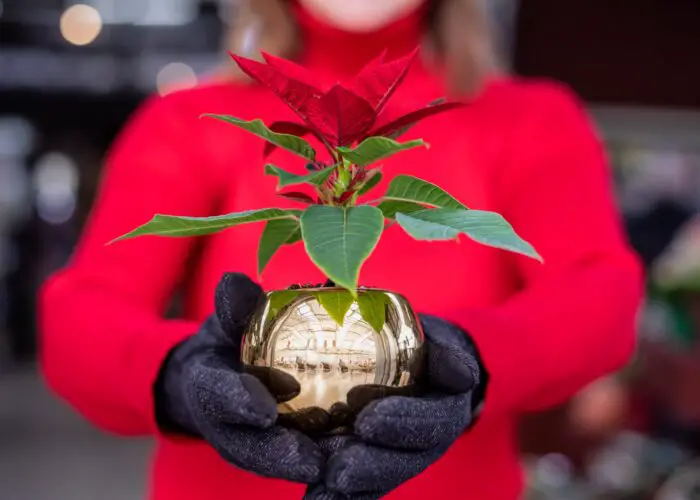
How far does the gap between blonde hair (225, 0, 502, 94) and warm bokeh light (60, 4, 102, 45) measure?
610 centimetres

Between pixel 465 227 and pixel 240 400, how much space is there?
22 cm

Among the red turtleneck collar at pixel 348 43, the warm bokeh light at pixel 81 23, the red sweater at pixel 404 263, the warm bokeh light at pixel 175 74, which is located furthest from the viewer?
the warm bokeh light at pixel 175 74

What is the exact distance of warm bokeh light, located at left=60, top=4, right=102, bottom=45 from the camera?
7.15 meters

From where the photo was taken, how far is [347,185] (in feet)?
2.68

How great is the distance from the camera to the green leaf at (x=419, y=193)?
768 millimetres

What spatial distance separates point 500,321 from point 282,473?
1.20 ft

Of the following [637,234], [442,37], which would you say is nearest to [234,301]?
[442,37]

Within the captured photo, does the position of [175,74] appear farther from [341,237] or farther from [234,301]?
[341,237]

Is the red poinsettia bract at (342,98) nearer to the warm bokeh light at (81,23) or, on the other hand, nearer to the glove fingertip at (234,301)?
the glove fingertip at (234,301)

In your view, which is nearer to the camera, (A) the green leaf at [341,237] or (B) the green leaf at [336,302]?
(A) the green leaf at [341,237]

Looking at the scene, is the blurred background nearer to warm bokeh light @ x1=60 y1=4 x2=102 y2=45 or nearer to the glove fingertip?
the glove fingertip

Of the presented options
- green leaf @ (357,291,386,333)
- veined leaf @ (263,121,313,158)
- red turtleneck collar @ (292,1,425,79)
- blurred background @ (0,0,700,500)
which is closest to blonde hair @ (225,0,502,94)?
red turtleneck collar @ (292,1,425,79)

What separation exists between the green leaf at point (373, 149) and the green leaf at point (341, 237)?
54mm

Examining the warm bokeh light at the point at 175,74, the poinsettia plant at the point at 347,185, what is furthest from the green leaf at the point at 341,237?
the warm bokeh light at the point at 175,74
